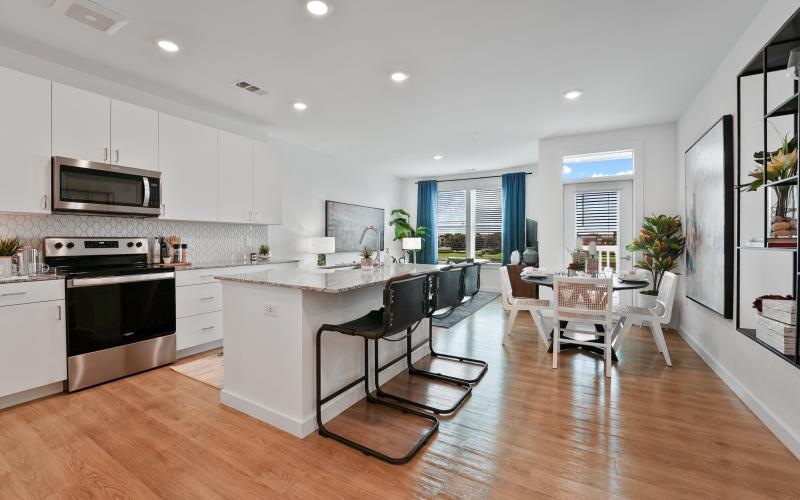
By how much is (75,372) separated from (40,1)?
2628mm

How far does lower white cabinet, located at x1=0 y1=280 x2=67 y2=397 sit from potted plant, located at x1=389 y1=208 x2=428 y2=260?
6.15 meters

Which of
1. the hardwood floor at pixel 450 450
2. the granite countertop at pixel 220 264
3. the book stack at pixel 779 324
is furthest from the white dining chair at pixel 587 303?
the granite countertop at pixel 220 264

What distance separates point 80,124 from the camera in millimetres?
3031

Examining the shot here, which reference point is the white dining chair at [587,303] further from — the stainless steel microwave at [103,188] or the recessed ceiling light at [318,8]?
the stainless steel microwave at [103,188]

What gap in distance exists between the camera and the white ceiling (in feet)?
7.84

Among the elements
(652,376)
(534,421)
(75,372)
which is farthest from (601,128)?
(75,372)

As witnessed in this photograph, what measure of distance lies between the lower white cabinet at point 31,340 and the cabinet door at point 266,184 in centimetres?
220

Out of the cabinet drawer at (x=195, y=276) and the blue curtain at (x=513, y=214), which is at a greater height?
the blue curtain at (x=513, y=214)

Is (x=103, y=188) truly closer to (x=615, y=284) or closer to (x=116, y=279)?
(x=116, y=279)

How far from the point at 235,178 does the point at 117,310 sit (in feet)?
6.21

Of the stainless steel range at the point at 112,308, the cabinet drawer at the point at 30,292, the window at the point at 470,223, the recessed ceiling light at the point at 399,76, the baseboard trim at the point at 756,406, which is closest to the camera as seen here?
the baseboard trim at the point at 756,406

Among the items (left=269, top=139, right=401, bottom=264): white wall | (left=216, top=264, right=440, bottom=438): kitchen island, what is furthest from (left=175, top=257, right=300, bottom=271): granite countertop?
(left=216, top=264, right=440, bottom=438): kitchen island

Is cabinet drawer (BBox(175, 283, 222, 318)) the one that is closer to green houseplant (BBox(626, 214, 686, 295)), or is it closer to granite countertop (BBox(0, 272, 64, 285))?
granite countertop (BBox(0, 272, 64, 285))

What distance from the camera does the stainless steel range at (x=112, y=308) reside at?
2.86 metres
